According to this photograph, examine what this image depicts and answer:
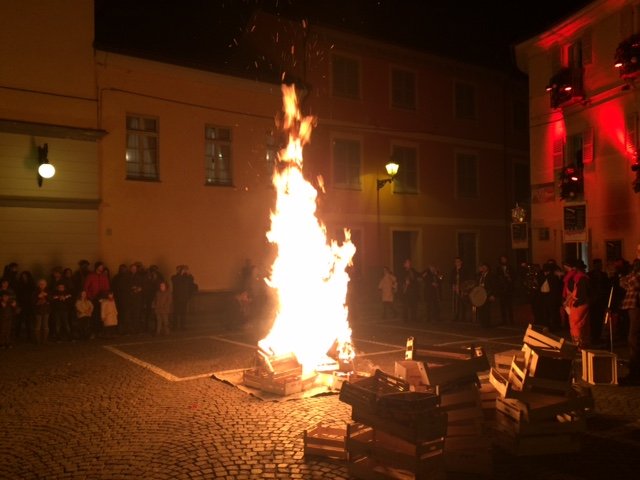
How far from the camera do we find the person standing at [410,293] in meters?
18.6

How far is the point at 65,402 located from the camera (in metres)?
8.51

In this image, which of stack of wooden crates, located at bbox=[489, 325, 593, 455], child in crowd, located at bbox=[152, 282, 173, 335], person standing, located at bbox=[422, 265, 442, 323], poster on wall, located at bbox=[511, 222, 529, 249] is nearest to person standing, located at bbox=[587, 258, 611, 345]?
poster on wall, located at bbox=[511, 222, 529, 249]

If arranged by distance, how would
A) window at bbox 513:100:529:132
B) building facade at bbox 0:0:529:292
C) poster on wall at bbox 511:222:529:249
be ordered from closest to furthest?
1. building facade at bbox 0:0:529:292
2. poster on wall at bbox 511:222:529:249
3. window at bbox 513:100:529:132

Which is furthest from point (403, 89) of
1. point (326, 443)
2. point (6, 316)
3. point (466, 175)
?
point (326, 443)

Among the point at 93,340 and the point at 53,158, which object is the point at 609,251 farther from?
the point at 53,158

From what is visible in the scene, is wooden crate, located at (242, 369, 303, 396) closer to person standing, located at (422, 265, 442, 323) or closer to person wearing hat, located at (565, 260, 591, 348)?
person wearing hat, located at (565, 260, 591, 348)

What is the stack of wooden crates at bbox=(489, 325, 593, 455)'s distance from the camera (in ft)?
20.1

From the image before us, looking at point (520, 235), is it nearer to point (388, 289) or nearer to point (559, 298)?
point (559, 298)

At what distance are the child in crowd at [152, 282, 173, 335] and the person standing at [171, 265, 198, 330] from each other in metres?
0.65

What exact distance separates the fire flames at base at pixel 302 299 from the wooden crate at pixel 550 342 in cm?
280

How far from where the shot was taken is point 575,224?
17.0 meters

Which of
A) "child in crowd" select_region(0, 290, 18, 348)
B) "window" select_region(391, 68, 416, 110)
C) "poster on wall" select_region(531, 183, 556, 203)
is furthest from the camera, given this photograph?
"window" select_region(391, 68, 416, 110)

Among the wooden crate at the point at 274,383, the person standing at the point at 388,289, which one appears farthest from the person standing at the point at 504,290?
the wooden crate at the point at 274,383

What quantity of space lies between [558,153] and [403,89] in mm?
6903
